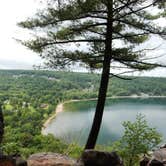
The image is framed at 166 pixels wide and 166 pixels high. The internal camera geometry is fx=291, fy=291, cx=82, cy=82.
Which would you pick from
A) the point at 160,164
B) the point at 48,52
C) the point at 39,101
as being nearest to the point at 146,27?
the point at 48,52

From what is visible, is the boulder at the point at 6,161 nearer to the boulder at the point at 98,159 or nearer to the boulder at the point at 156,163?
the boulder at the point at 98,159

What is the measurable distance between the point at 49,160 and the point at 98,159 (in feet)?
3.33

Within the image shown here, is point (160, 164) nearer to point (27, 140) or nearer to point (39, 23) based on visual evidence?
point (39, 23)

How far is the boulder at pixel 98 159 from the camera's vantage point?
457 cm

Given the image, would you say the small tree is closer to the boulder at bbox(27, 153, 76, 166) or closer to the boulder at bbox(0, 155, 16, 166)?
the boulder at bbox(27, 153, 76, 166)

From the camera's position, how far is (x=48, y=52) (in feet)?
23.1

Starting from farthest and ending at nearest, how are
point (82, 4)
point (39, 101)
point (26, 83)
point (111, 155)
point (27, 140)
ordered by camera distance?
point (26, 83) < point (39, 101) < point (27, 140) < point (82, 4) < point (111, 155)

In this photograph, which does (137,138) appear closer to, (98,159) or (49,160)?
(49,160)

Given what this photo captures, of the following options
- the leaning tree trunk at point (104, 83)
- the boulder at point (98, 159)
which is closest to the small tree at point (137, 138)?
the leaning tree trunk at point (104, 83)

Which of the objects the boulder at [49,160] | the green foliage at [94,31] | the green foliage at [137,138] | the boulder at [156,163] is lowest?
the green foliage at [137,138]

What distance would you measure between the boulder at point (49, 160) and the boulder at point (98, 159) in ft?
1.36

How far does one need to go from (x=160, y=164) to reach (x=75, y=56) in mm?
3451

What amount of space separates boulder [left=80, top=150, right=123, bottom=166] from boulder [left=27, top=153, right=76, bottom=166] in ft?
1.36

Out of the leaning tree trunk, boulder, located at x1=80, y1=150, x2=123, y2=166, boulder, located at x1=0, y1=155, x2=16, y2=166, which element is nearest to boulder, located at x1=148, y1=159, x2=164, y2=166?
boulder, located at x1=80, y1=150, x2=123, y2=166
